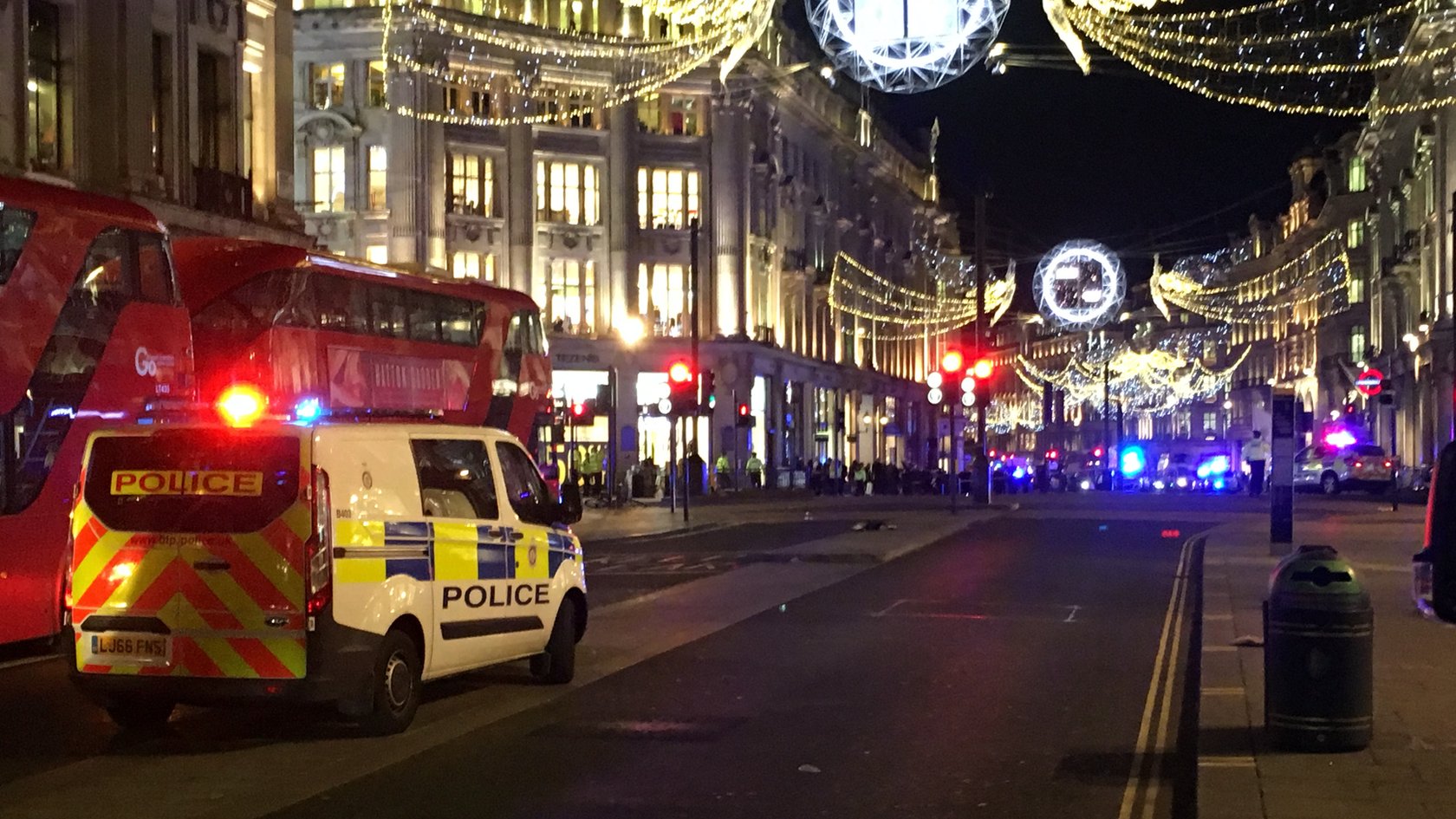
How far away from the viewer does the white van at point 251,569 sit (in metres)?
10.3

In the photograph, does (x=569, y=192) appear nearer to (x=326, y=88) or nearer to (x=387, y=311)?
(x=326, y=88)

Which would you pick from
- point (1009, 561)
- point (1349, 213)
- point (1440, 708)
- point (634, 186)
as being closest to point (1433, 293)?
point (1349, 213)

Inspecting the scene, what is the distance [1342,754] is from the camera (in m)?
9.57

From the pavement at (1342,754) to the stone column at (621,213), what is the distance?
46173mm

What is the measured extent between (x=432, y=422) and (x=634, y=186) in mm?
54075

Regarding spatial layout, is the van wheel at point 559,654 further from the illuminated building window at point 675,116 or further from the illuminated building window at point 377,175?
the illuminated building window at point 675,116

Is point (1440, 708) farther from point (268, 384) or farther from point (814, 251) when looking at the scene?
point (814, 251)

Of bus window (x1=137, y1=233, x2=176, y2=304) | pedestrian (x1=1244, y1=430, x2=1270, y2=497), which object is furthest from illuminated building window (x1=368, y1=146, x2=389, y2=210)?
bus window (x1=137, y1=233, x2=176, y2=304)

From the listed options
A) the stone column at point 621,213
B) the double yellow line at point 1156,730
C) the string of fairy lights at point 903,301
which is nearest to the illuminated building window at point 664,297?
the stone column at point 621,213

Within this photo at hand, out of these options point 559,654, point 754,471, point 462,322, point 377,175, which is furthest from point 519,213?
point 559,654

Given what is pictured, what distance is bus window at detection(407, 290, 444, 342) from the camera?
2631cm

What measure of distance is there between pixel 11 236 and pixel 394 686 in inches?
265

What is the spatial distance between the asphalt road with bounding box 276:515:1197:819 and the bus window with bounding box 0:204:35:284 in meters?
6.32

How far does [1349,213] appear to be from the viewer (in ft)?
288
